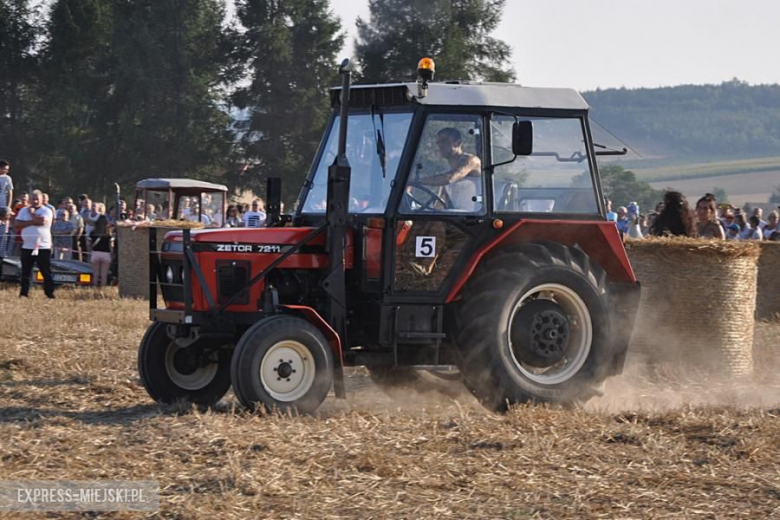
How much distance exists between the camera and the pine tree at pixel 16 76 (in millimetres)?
40375

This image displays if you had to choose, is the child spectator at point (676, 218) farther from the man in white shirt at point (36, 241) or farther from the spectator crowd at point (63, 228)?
the man in white shirt at point (36, 241)

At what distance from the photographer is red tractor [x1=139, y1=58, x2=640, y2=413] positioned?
301 inches

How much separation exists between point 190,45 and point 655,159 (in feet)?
141

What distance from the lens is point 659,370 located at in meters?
10.3

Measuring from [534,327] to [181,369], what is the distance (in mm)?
2358

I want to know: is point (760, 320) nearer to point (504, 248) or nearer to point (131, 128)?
point (504, 248)

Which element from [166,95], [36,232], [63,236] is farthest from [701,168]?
[36,232]

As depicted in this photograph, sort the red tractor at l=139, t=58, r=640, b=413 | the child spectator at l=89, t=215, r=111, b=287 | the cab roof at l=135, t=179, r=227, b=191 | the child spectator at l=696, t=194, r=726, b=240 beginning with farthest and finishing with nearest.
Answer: the cab roof at l=135, t=179, r=227, b=191, the child spectator at l=89, t=215, r=111, b=287, the child spectator at l=696, t=194, r=726, b=240, the red tractor at l=139, t=58, r=640, b=413

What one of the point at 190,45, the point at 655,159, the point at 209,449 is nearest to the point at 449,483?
the point at 209,449

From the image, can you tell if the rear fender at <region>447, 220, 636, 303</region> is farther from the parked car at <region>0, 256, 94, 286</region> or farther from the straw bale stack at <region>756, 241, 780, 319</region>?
the parked car at <region>0, 256, 94, 286</region>

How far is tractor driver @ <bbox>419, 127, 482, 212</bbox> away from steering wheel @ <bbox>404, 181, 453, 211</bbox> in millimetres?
24

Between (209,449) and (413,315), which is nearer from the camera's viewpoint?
(209,449)

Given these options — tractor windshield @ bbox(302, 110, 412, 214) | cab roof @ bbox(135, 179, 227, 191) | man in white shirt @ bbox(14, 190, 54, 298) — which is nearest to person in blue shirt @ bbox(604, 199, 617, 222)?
tractor windshield @ bbox(302, 110, 412, 214)

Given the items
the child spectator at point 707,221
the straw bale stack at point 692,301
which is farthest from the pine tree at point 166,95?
the straw bale stack at point 692,301
